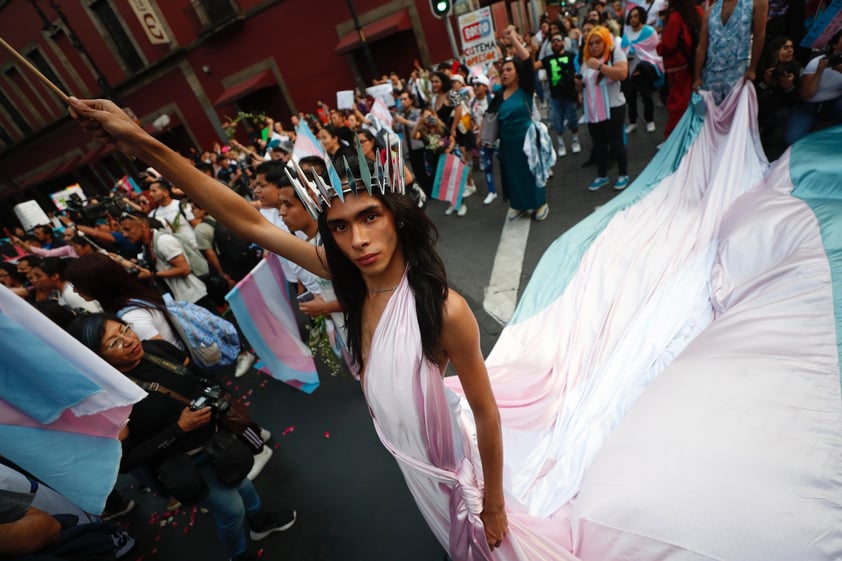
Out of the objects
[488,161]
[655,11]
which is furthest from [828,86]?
[655,11]

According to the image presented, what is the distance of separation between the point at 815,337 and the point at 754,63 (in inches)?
122

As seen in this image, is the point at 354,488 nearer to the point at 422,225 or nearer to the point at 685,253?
the point at 422,225

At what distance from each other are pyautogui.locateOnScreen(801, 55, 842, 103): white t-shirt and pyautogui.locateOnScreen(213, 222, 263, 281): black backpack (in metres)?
5.78

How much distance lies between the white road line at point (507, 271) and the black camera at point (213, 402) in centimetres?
243

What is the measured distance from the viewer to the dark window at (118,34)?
18.0 meters

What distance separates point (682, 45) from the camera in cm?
427

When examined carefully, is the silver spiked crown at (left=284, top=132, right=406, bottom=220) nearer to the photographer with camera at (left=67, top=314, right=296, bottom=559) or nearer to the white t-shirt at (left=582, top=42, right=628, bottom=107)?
the photographer with camera at (left=67, top=314, right=296, bottom=559)

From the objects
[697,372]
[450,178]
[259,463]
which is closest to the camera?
[697,372]

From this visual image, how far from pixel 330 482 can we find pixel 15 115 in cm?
3200

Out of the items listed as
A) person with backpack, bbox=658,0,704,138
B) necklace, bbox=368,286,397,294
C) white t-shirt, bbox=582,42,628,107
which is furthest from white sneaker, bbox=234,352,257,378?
person with backpack, bbox=658,0,704,138

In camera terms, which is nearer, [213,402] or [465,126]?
[213,402]

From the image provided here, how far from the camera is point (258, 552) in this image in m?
2.54

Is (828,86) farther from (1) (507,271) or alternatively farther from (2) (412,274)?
(2) (412,274)

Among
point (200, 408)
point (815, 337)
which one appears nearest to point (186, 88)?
point (200, 408)
